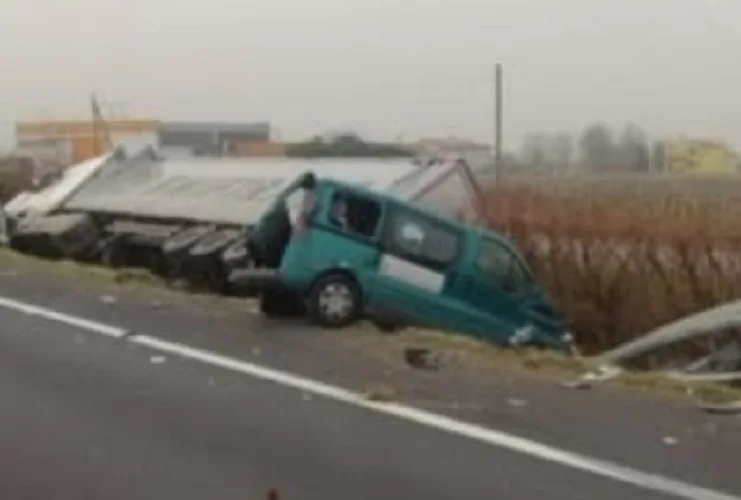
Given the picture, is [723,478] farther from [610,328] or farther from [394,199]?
[610,328]

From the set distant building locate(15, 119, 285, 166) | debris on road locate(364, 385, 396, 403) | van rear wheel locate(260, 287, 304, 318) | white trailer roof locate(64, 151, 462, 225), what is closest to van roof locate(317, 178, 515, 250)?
van rear wheel locate(260, 287, 304, 318)

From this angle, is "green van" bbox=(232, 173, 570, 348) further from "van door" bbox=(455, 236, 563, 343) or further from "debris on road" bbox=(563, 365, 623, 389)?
"debris on road" bbox=(563, 365, 623, 389)

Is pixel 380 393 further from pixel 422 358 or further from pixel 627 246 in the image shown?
pixel 627 246

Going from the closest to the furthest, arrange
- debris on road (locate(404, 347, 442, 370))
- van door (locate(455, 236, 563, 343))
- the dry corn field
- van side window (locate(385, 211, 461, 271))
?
debris on road (locate(404, 347, 442, 370)) → van side window (locate(385, 211, 461, 271)) → van door (locate(455, 236, 563, 343)) → the dry corn field

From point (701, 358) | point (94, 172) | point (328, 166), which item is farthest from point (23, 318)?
point (94, 172)

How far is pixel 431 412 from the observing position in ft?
34.3

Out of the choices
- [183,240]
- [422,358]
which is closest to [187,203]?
[183,240]

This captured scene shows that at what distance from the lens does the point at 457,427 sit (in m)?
9.89

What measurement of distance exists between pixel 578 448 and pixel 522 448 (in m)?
0.29

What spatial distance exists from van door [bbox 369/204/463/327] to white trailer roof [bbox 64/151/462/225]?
453cm

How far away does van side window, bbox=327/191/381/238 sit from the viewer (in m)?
17.7

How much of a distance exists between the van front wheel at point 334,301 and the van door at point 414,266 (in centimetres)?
37

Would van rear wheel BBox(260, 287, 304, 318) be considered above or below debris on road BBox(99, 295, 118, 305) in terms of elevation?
above

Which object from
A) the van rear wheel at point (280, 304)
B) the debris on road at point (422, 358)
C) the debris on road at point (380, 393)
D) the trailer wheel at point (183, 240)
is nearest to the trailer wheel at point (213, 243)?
the trailer wheel at point (183, 240)
